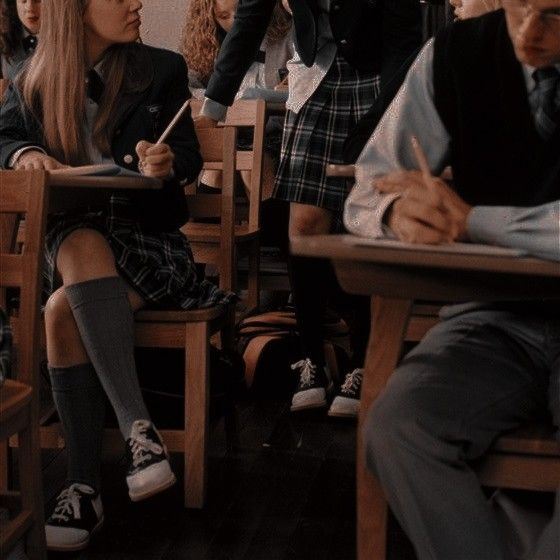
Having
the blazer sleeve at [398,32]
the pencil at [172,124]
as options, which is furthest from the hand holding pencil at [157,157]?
the blazer sleeve at [398,32]

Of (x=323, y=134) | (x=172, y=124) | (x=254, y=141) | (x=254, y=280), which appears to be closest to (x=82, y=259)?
(x=172, y=124)

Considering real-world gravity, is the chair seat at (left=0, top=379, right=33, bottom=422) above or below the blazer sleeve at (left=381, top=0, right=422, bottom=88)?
below

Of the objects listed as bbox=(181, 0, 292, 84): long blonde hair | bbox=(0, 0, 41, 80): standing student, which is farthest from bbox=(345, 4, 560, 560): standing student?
bbox=(0, 0, 41, 80): standing student

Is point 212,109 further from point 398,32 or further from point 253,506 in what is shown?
point 253,506

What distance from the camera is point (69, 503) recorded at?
236cm

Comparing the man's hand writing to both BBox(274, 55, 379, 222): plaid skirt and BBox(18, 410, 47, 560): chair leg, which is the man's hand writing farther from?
BBox(274, 55, 379, 222): plaid skirt

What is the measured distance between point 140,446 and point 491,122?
1048 millimetres

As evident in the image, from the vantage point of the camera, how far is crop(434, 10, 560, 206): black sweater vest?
66.9 inches

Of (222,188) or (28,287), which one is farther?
(222,188)

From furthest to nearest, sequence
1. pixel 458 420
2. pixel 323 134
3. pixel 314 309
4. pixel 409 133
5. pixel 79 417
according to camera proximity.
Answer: pixel 314 309, pixel 323 134, pixel 79 417, pixel 409 133, pixel 458 420

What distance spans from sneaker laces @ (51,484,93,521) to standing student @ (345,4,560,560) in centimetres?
97

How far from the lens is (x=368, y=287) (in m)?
1.40

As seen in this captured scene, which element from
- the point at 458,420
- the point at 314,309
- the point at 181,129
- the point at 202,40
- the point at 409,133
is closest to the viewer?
the point at 458,420

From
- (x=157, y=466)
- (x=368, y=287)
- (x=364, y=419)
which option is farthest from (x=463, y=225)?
(x=157, y=466)
